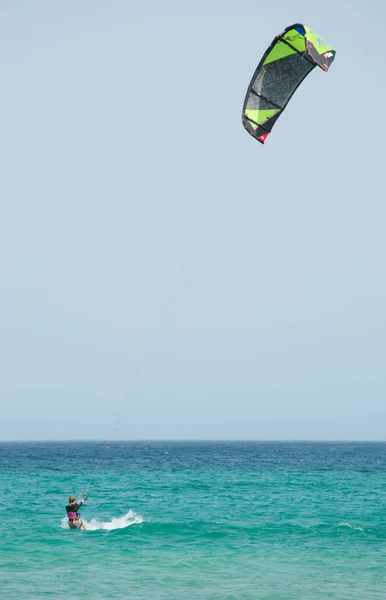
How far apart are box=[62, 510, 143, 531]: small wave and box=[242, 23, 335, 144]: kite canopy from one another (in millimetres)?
14252

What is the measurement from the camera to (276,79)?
15484mm

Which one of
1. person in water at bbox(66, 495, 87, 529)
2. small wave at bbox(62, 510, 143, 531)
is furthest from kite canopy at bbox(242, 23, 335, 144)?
small wave at bbox(62, 510, 143, 531)

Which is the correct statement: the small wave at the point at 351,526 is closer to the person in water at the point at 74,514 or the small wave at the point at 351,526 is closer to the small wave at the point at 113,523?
the small wave at the point at 113,523

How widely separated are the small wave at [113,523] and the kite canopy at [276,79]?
1425 cm

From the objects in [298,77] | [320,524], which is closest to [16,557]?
[320,524]

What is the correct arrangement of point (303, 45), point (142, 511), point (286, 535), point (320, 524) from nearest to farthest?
1. point (303, 45)
2. point (286, 535)
3. point (320, 524)
4. point (142, 511)

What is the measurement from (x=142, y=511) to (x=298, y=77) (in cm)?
1787

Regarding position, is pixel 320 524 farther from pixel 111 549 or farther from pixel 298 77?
pixel 298 77

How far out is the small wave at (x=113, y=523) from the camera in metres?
23.2

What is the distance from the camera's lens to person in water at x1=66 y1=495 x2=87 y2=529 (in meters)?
20.9

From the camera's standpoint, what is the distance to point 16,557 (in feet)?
60.0

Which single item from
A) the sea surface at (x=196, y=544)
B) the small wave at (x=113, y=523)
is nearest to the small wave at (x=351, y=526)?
the sea surface at (x=196, y=544)

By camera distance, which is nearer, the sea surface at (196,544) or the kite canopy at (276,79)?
the kite canopy at (276,79)

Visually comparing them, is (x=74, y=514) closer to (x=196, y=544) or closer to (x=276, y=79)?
(x=196, y=544)
